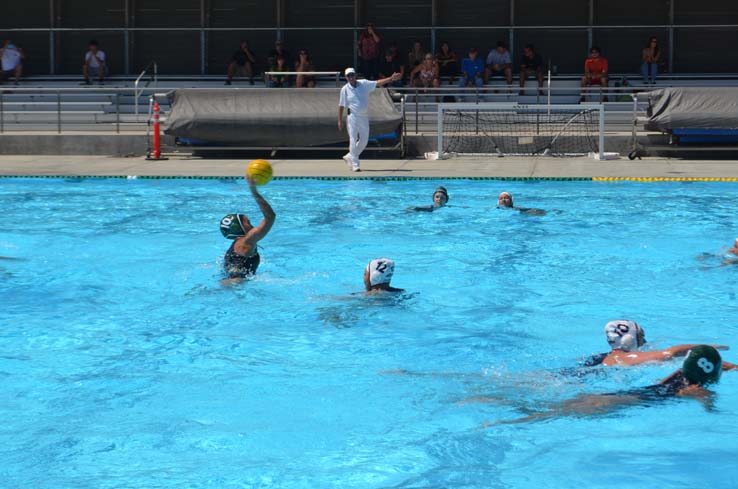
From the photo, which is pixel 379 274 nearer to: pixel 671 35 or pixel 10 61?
pixel 671 35

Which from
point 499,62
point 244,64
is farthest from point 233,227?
point 244,64

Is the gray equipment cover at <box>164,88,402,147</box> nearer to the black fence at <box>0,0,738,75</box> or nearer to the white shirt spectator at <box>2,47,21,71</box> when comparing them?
the black fence at <box>0,0,738,75</box>

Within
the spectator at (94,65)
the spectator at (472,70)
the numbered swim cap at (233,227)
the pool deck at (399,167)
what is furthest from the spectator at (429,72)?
the numbered swim cap at (233,227)

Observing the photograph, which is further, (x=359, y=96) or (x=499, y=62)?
(x=499, y=62)

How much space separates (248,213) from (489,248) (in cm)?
394

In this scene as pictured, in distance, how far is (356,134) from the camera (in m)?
19.2

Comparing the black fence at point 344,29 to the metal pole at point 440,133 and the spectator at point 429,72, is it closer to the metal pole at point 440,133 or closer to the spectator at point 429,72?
the spectator at point 429,72

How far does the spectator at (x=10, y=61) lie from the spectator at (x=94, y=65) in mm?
1631

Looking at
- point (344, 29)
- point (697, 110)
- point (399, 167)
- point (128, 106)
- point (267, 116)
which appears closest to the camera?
point (399, 167)

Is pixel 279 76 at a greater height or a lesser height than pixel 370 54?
lesser

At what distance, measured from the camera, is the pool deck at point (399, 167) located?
18562 millimetres

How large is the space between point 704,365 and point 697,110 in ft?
49.3

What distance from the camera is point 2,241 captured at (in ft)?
44.9

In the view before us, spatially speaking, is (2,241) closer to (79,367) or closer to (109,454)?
(79,367)
